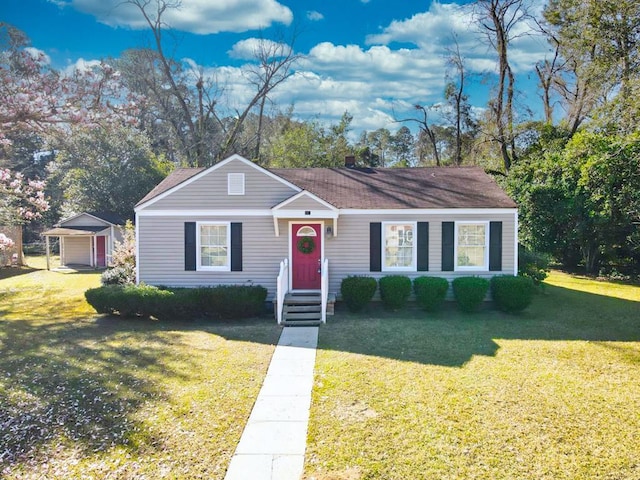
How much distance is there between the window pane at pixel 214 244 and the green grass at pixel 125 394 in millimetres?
2366

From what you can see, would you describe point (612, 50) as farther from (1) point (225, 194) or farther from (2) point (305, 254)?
(1) point (225, 194)

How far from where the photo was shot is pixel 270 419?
6.36 metres

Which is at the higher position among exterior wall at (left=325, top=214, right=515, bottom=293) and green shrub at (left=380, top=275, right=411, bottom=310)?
exterior wall at (left=325, top=214, right=515, bottom=293)

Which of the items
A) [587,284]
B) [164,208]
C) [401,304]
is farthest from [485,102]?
[164,208]

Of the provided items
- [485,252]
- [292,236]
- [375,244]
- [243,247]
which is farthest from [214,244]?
[485,252]

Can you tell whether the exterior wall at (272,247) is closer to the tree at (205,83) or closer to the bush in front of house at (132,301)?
the bush in front of house at (132,301)

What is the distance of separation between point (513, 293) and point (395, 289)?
11.1 feet

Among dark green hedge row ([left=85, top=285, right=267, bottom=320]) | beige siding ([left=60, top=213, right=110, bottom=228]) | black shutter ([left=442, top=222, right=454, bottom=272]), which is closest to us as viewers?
dark green hedge row ([left=85, top=285, right=267, bottom=320])

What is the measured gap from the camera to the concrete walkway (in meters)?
5.07

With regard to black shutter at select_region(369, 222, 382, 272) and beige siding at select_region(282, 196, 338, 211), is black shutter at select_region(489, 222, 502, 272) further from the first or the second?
beige siding at select_region(282, 196, 338, 211)

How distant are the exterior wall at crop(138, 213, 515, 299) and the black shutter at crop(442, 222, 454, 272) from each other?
0.42 ft

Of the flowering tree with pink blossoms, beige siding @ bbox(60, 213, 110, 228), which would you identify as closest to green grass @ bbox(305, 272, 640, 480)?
the flowering tree with pink blossoms

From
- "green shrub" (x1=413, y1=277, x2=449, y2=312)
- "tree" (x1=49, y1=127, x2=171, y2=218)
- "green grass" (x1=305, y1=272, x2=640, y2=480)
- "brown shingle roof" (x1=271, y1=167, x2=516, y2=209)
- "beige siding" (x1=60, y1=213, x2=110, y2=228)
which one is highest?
"tree" (x1=49, y1=127, x2=171, y2=218)

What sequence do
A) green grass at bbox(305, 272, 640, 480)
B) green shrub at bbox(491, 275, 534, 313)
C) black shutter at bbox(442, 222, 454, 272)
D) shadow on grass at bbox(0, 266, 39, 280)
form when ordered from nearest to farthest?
green grass at bbox(305, 272, 640, 480)
green shrub at bbox(491, 275, 534, 313)
black shutter at bbox(442, 222, 454, 272)
shadow on grass at bbox(0, 266, 39, 280)
